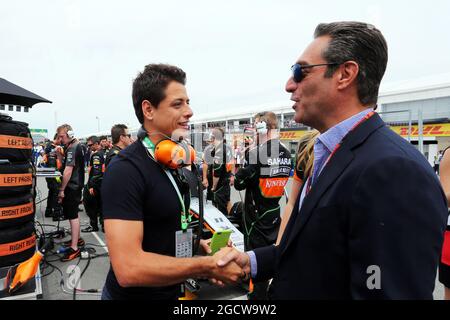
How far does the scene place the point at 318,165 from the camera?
1.41 m

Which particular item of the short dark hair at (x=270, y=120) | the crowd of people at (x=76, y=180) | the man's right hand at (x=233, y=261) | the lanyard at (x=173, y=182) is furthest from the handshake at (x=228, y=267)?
the crowd of people at (x=76, y=180)

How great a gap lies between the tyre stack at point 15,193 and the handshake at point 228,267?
2602 mm

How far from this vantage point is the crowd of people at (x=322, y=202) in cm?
91

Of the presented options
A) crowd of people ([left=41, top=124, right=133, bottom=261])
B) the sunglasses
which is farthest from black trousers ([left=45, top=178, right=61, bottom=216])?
the sunglasses

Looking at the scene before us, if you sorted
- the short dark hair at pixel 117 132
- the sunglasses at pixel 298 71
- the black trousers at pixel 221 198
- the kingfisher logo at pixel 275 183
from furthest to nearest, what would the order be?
the black trousers at pixel 221 198
the short dark hair at pixel 117 132
the kingfisher logo at pixel 275 183
the sunglasses at pixel 298 71

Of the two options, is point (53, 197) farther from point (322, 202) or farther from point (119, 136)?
point (322, 202)

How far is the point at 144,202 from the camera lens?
61.9 inches

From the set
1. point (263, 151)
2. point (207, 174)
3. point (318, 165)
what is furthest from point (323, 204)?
point (207, 174)

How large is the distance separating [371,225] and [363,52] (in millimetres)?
715

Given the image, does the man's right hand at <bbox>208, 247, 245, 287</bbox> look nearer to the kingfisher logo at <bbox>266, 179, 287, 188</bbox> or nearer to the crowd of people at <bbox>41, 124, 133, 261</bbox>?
the kingfisher logo at <bbox>266, 179, 287, 188</bbox>

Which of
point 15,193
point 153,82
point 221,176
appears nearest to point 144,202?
point 153,82

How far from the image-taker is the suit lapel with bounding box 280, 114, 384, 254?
42.4 inches

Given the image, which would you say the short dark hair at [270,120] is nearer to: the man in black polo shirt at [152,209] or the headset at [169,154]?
the man in black polo shirt at [152,209]
